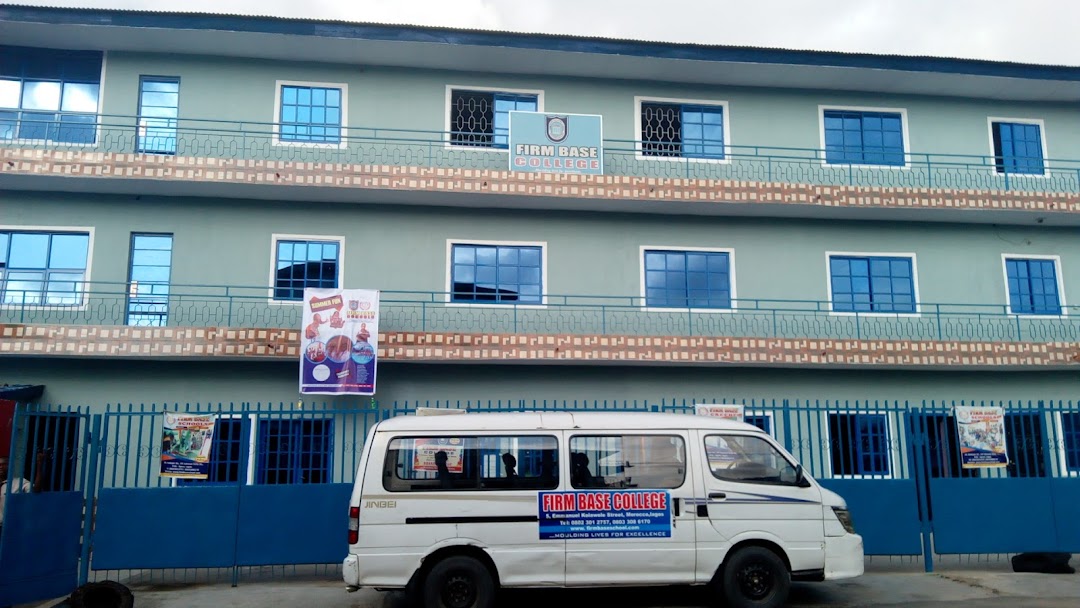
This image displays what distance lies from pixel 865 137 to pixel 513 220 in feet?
28.6

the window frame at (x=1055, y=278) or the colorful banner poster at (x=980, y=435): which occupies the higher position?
the window frame at (x=1055, y=278)

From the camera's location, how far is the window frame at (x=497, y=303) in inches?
682

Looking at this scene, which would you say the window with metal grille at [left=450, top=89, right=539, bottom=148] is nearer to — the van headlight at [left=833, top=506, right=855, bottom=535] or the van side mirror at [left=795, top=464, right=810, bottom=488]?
the van side mirror at [left=795, top=464, right=810, bottom=488]

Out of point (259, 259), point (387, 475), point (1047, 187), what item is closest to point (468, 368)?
point (259, 259)

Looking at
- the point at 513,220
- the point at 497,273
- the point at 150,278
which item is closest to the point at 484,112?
the point at 513,220

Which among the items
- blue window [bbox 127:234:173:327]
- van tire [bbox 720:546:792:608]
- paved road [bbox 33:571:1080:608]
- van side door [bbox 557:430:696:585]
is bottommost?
paved road [bbox 33:571:1080:608]

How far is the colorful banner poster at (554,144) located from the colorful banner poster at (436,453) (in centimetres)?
924

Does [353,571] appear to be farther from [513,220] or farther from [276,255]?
[513,220]

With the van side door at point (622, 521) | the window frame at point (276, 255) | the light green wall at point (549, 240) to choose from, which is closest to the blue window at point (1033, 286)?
the light green wall at point (549, 240)

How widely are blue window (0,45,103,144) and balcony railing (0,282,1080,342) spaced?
3.42 metres

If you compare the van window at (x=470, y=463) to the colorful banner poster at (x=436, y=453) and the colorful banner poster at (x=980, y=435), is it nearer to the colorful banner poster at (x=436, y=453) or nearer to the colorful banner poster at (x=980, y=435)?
the colorful banner poster at (x=436, y=453)

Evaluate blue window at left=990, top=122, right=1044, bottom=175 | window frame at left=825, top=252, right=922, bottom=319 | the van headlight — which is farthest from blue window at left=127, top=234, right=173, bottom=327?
blue window at left=990, top=122, right=1044, bottom=175

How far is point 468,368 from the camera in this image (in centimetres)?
1708

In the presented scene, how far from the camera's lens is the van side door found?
894 centimetres
